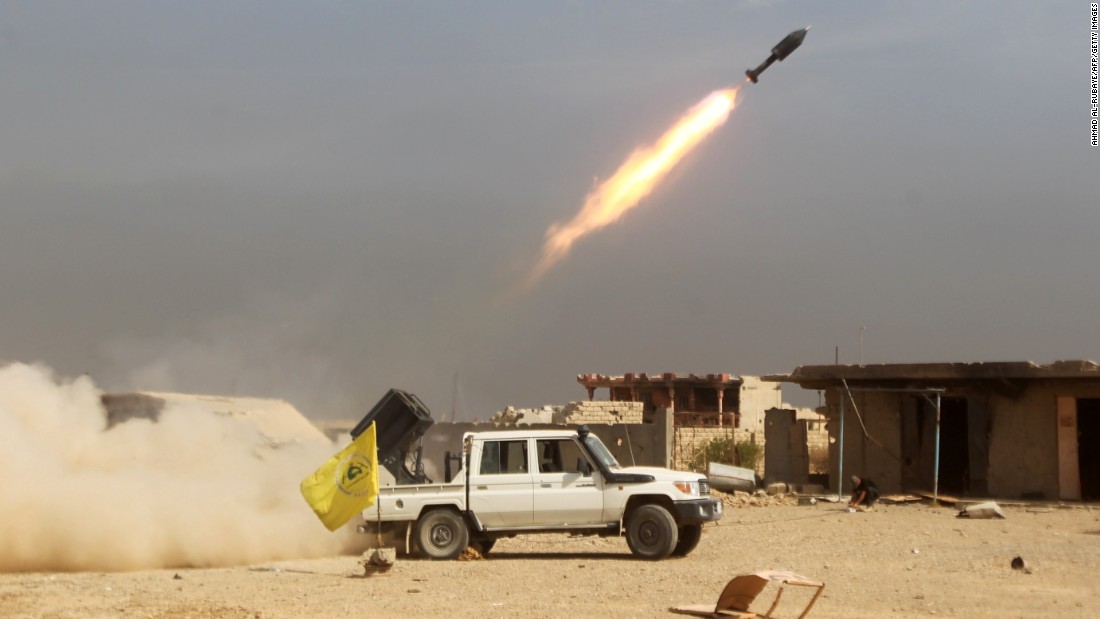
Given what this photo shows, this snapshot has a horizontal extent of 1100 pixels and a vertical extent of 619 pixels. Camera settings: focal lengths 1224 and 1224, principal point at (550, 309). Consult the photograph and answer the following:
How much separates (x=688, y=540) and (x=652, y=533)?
2.77 ft

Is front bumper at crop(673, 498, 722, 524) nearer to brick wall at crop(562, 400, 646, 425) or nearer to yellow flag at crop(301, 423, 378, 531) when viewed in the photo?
yellow flag at crop(301, 423, 378, 531)

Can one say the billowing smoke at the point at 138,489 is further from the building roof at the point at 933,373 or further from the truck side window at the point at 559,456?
the building roof at the point at 933,373

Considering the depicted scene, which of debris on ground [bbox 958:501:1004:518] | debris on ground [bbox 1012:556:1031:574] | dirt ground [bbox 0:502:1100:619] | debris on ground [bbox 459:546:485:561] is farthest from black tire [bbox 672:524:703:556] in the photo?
debris on ground [bbox 958:501:1004:518]

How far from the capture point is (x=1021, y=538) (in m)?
19.1

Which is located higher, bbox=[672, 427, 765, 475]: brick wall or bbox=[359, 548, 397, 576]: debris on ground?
bbox=[672, 427, 765, 475]: brick wall

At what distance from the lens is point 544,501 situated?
1655 centimetres

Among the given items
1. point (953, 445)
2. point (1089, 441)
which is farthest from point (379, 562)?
point (1089, 441)

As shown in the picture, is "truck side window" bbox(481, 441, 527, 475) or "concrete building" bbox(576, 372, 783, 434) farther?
"concrete building" bbox(576, 372, 783, 434)

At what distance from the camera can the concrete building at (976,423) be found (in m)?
25.7

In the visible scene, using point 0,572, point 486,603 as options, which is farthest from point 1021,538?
point 0,572

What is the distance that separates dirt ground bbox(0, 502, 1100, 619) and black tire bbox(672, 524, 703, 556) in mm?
168

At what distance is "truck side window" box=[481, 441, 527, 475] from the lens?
55.1 ft

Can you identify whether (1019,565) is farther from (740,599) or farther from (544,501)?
(544,501)

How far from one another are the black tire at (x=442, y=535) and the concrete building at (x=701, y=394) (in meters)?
31.6
